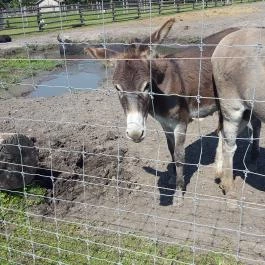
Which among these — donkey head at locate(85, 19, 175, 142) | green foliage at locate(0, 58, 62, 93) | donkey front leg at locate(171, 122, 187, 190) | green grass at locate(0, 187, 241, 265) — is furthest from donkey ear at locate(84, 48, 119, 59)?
green foliage at locate(0, 58, 62, 93)

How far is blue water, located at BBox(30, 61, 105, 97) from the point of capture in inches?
412

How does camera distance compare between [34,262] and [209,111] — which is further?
[209,111]

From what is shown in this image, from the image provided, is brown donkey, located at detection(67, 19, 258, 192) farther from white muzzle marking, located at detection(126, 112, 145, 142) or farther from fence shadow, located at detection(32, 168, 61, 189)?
fence shadow, located at detection(32, 168, 61, 189)

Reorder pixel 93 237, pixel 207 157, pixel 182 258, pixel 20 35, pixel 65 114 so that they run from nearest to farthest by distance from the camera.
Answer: pixel 182 258, pixel 93 237, pixel 207 157, pixel 65 114, pixel 20 35

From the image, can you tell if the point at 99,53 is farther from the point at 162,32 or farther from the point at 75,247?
the point at 75,247

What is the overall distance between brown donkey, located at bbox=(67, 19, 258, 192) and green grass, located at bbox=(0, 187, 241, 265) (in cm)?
95

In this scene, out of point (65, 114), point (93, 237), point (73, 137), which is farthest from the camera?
point (65, 114)

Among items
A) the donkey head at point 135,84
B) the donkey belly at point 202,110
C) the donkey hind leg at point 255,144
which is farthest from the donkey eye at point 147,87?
the donkey hind leg at point 255,144

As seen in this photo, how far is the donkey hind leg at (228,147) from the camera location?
4316 millimetres

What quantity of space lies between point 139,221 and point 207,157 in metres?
1.71

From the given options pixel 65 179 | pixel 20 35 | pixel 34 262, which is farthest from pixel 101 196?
pixel 20 35

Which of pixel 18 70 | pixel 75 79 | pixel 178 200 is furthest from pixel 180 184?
pixel 18 70

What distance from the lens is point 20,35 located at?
2297cm

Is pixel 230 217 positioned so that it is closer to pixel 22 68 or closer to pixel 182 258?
pixel 182 258
